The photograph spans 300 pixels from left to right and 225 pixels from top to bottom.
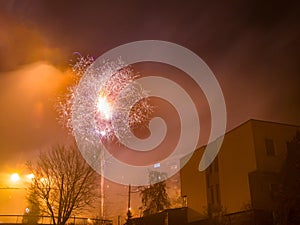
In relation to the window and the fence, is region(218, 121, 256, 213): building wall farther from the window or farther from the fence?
the fence

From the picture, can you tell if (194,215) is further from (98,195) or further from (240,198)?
(98,195)

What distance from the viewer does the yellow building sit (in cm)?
3269

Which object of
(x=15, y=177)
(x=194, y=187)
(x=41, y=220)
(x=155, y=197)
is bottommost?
(x=41, y=220)

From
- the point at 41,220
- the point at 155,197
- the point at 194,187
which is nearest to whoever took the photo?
the point at 194,187

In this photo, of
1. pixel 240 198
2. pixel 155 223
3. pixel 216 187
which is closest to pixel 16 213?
pixel 155 223

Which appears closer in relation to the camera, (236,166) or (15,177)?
(236,166)

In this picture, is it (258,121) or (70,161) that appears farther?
(258,121)

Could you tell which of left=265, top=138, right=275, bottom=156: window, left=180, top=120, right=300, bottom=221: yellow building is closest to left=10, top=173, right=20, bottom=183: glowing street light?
left=180, top=120, right=300, bottom=221: yellow building

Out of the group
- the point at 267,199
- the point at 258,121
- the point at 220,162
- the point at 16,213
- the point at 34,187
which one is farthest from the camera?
the point at 16,213

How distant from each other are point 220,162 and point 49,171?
18236 mm

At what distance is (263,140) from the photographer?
34.0 m

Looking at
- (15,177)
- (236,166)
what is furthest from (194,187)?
(15,177)

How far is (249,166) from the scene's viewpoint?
33.6m

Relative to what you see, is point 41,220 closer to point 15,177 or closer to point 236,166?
point 15,177
